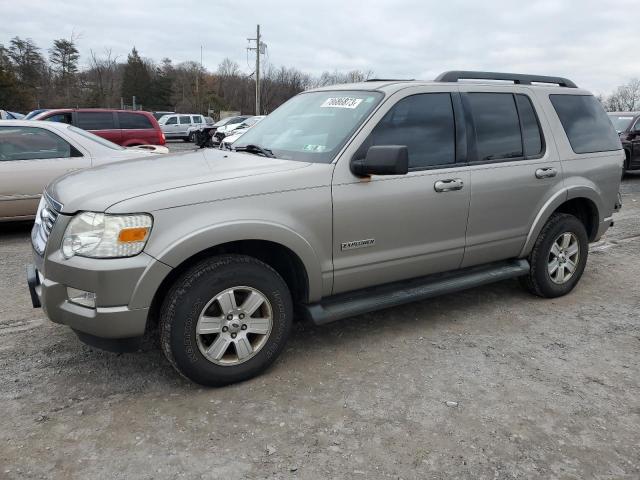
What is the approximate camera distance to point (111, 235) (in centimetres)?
273

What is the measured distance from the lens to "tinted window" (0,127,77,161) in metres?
6.46

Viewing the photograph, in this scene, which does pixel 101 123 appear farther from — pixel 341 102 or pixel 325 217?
pixel 325 217

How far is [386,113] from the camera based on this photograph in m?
3.61

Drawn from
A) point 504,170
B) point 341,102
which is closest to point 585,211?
point 504,170

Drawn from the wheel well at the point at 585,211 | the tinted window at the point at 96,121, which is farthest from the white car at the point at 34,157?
the tinted window at the point at 96,121

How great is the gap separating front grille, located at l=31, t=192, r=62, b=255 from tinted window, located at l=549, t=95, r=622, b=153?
3977 millimetres

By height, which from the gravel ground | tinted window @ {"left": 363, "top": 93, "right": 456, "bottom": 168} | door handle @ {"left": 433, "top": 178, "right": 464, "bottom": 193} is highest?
tinted window @ {"left": 363, "top": 93, "right": 456, "bottom": 168}

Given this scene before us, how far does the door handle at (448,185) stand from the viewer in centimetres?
375

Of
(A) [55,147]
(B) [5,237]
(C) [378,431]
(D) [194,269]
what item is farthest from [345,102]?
(B) [5,237]

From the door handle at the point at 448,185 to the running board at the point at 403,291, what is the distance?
68 centimetres

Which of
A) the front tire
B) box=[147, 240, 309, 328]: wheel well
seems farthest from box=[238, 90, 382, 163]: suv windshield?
the front tire

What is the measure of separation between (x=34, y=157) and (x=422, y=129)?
502 cm

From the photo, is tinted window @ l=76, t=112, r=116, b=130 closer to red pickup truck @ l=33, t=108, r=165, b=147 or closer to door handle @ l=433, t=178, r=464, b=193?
red pickup truck @ l=33, t=108, r=165, b=147

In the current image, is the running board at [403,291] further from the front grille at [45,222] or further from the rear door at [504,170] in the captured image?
the front grille at [45,222]
